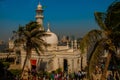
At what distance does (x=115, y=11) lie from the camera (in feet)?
53.0

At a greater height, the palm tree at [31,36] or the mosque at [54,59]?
the palm tree at [31,36]

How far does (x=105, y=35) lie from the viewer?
16625 mm

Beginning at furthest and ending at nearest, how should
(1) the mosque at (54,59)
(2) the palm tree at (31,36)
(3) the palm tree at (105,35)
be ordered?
1. (1) the mosque at (54,59)
2. (2) the palm tree at (31,36)
3. (3) the palm tree at (105,35)

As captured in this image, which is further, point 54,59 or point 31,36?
point 54,59

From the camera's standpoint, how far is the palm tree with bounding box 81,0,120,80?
16156 millimetres

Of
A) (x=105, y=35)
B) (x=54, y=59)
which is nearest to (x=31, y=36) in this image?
(x=105, y=35)

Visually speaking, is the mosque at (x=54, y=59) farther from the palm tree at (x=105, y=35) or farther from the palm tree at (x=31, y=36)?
the palm tree at (x=105, y=35)

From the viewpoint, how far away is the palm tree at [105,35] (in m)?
16.2

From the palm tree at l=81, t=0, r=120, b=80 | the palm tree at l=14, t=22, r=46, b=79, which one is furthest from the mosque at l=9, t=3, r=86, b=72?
the palm tree at l=81, t=0, r=120, b=80

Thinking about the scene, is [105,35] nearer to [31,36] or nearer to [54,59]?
[31,36]

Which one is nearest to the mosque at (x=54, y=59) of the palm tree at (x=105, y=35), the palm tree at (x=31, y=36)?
the palm tree at (x=31, y=36)

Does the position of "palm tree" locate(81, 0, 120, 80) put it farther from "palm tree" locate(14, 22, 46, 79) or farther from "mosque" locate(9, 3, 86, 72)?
"mosque" locate(9, 3, 86, 72)

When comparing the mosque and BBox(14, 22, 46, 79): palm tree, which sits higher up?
BBox(14, 22, 46, 79): palm tree

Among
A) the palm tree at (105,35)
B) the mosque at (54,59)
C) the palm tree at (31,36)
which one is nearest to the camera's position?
the palm tree at (105,35)
